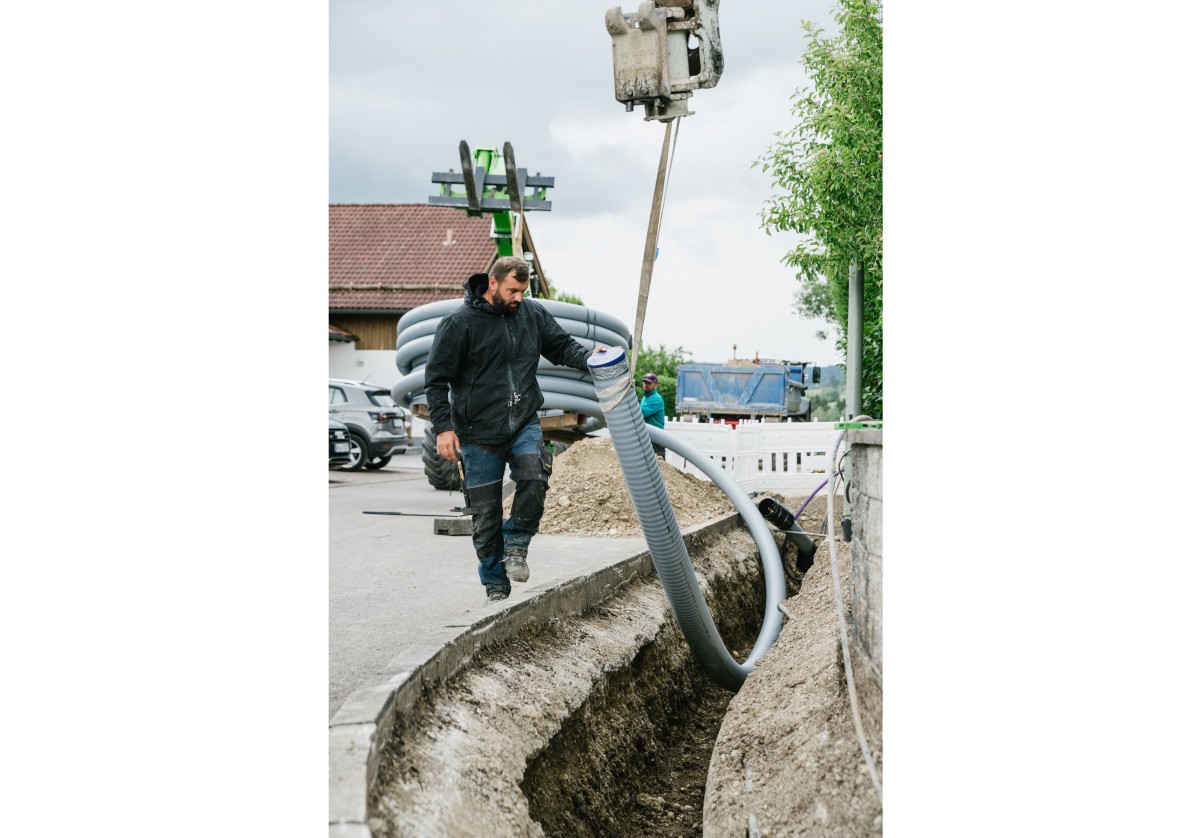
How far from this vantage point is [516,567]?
492 centimetres

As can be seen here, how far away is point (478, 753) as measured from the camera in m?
3.08

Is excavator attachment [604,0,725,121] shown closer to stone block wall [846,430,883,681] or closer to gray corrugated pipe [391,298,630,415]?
stone block wall [846,430,883,681]

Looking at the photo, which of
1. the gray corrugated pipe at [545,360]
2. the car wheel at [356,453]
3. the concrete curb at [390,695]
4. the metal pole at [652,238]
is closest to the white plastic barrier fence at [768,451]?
the gray corrugated pipe at [545,360]

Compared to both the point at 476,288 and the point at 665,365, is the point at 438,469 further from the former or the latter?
the point at 665,365

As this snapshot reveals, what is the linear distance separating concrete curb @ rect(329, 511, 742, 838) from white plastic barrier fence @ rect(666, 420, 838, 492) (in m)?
7.56

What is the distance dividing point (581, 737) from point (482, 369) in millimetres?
1597

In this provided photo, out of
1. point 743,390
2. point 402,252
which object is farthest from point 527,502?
point 743,390

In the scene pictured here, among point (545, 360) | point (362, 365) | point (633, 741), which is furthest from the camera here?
point (362, 365)

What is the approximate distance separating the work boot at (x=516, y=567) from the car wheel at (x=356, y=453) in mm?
11392

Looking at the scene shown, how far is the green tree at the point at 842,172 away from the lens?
12.0 ft
